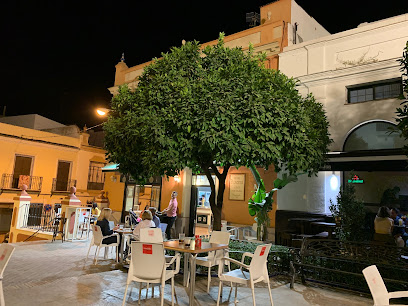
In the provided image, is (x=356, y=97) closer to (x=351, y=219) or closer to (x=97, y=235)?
(x=351, y=219)

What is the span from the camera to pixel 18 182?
Result: 18984 millimetres

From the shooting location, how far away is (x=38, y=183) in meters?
19.9

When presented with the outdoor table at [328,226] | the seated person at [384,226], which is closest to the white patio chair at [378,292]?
the seated person at [384,226]

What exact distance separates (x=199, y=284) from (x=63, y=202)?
24.6 ft

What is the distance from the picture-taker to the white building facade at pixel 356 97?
921 cm

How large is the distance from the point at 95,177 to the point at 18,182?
528cm

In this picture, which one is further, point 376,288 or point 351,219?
point 351,219

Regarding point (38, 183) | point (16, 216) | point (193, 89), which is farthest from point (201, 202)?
point (38, 183)

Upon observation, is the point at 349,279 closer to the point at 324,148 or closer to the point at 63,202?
the point at 324,148

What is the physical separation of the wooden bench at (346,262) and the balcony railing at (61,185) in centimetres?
1813

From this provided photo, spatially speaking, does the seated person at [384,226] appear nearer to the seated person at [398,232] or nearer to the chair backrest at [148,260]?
the seated person at [398,232]

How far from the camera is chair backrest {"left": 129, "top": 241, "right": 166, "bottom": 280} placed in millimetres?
4387

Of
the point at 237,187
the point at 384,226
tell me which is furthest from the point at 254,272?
the point at 237,187

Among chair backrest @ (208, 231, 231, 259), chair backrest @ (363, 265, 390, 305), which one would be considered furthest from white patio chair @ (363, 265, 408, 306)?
chair backrest @ (208, 231, 231, 259)
